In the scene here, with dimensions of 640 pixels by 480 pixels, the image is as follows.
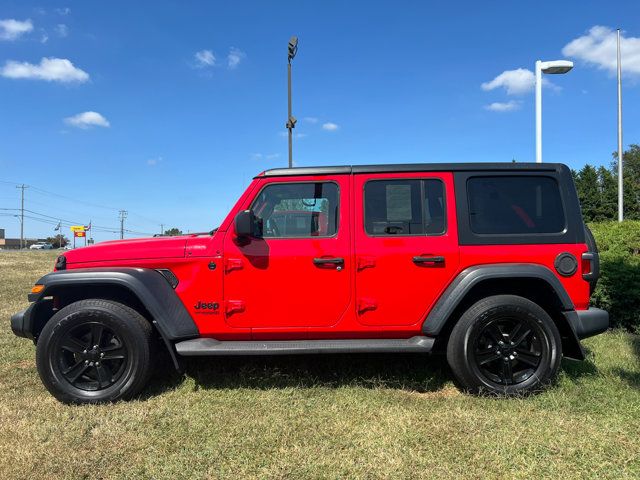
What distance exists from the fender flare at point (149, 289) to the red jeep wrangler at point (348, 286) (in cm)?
1

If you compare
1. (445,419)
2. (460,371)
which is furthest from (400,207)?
(445,419)

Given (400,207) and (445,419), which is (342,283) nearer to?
(400,207)

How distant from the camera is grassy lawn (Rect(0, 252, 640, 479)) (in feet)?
9.23

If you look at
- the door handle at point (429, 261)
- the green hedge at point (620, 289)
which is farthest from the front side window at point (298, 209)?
the green hedge at point (620, 289)

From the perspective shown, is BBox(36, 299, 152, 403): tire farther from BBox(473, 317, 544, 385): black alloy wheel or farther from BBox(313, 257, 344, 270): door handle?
BBox(473, 317, 544, 385): black alloy wheel

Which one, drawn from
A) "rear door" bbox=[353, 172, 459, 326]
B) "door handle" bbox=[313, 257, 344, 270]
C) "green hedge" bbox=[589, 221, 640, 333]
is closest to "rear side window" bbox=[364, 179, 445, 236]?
"rear door" bbox=[353, 172, 459, 326]

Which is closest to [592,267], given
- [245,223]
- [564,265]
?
[564,265]

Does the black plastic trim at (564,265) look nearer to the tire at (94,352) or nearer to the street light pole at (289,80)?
the tire at (94,352)

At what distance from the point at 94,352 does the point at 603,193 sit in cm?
6876

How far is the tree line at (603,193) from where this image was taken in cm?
5731

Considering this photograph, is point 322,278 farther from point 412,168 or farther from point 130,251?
point 130,251

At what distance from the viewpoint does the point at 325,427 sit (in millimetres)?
3303

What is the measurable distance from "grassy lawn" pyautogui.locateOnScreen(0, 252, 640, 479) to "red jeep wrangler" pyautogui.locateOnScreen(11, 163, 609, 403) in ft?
1.11

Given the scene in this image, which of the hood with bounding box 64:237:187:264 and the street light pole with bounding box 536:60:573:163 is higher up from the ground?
the street light pole with bounding box 536:60:573:163
